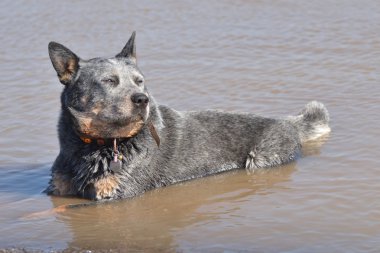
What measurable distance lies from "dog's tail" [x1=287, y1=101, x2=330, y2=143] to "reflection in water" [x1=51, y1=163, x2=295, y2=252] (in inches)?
31.0

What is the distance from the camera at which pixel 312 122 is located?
8195 mm

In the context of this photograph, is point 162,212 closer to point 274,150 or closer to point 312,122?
point 274,150

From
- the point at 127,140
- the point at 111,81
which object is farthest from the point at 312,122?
the point at 111,81

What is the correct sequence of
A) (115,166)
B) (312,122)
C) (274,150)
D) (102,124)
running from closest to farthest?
1. (102,124)
2. (115,166)
3. (274,150)
4. (312,122)

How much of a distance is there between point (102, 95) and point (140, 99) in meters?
0.37

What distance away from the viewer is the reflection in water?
5.62 m

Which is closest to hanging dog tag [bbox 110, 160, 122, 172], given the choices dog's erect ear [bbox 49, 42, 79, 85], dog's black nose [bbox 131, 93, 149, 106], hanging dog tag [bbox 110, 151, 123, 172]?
hanging dog tag [bbox 110, 151, 123, 172]

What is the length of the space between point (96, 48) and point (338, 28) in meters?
4.02

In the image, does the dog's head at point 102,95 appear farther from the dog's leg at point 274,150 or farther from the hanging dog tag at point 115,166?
the dog's leg at point 274,150

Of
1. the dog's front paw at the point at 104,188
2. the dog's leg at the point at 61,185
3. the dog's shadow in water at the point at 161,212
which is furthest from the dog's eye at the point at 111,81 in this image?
the dog's shadow in water at the point at 161,212

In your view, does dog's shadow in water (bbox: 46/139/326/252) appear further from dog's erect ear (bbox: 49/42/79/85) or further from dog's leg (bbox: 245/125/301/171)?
dog's erect ear (bbox: 49/42/79/85)

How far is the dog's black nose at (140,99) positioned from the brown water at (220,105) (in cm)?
89

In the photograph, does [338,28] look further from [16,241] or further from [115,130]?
[16,241]

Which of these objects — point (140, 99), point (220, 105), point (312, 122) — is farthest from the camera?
point (220, 105)
